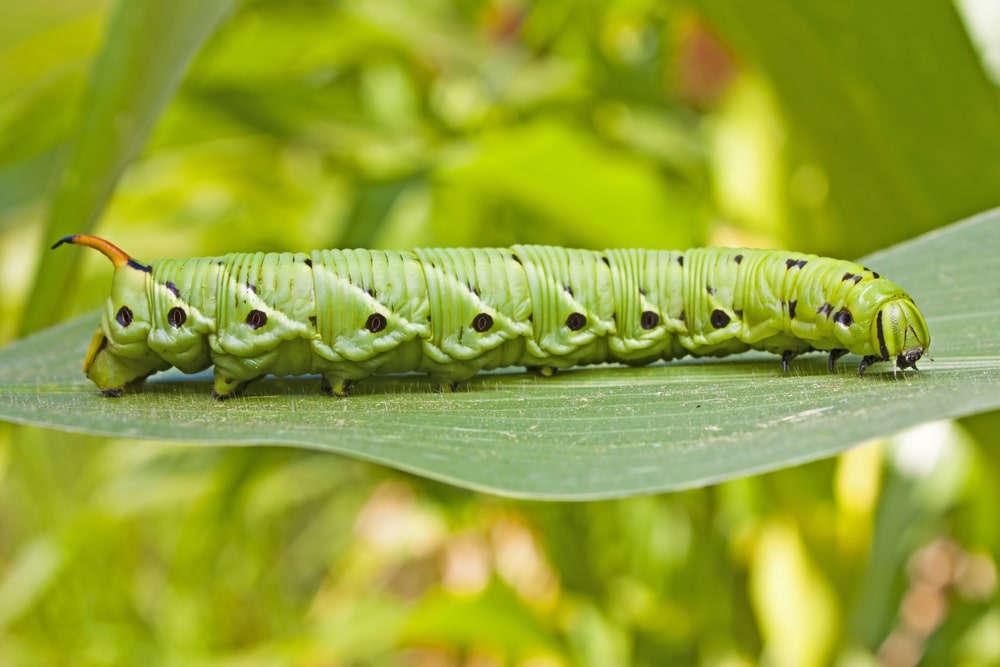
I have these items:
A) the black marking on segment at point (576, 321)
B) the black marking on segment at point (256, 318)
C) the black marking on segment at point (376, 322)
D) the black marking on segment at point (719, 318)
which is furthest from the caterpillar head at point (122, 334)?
the black marking on segment at point (719, 318)

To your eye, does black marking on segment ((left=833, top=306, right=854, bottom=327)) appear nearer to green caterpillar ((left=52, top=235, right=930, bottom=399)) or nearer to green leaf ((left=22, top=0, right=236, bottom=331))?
green caterpillar ((left=52, top=235, right=930, bottom=399))

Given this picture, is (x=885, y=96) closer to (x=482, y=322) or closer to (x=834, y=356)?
(x=834, y=356)

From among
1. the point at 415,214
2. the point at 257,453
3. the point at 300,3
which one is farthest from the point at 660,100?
the point at 257,453

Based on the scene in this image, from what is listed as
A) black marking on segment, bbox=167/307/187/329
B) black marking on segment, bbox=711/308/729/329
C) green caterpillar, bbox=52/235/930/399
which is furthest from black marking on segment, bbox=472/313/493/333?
black marking on segment, bbox=167/307/187/329

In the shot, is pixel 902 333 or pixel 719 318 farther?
pixel 719 318

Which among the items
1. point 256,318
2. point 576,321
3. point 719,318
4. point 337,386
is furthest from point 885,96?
point 256,318

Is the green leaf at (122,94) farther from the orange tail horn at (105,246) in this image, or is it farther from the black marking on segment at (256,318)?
the black marking on segment at (256,318)
